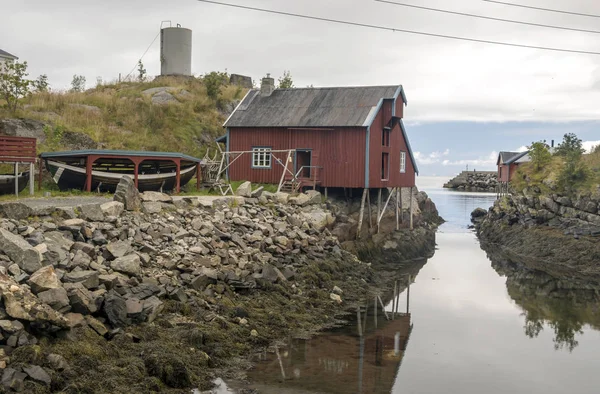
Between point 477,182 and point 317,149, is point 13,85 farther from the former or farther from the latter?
point 477,182

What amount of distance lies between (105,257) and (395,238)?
20970 mm

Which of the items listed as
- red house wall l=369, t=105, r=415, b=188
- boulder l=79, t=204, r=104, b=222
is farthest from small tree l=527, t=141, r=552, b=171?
boulder l=79, t=204, r=104, b=222

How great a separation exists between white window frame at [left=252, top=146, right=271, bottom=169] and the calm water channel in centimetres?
1109

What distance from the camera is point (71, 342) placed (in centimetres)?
1238

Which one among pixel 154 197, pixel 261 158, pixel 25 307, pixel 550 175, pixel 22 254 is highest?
pixel 261 158

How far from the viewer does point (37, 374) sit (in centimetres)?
1088

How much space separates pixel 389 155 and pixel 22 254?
23.7 m

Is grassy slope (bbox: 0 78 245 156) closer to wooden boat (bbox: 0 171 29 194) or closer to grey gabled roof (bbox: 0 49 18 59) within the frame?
wooden boat (bbox: 0 171 29 194)

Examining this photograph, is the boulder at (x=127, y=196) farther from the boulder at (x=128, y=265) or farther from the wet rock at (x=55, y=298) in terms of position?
the wet rock at (x=55, y=298)

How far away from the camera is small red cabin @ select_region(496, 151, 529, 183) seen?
62.2m

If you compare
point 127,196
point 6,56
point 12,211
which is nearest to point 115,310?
point 12,211

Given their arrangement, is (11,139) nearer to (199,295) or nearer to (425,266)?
(199,295)

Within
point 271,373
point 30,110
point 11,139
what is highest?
point 30,110

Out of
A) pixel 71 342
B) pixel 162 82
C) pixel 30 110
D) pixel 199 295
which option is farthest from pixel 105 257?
pixel 162 82
